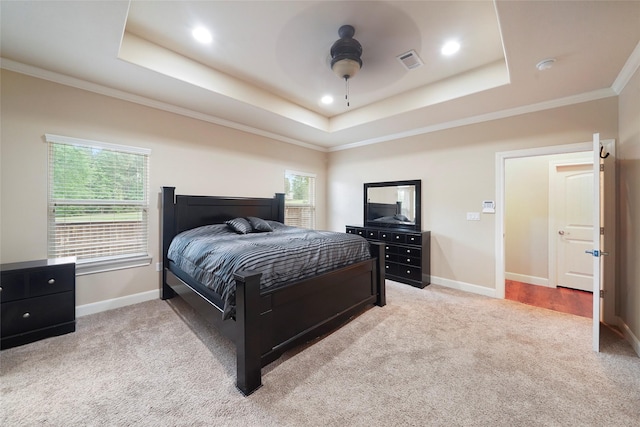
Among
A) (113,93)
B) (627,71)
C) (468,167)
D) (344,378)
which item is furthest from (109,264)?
(627,71)

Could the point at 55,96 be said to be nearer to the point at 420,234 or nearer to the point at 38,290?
the point at 38,290

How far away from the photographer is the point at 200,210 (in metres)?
3.78

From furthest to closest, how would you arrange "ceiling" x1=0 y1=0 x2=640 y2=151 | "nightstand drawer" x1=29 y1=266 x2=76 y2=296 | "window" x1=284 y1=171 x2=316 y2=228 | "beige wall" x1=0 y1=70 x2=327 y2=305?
"window" x1=284 y1=171 x2=316 y2=228 → "beige wall" x1=0 y1=70 x2=327 y2=305 → "nightstand drawer" x1=29 y1=266 x2=76 y2=296 → "ceiling" x1=0 y1=0 x2=640 y2=151

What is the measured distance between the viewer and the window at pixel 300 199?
5.19m

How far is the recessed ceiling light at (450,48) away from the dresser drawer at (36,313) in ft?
15.0

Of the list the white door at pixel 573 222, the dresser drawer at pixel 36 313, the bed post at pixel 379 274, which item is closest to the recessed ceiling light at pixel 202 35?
the dresser drawer at pixel 36 313

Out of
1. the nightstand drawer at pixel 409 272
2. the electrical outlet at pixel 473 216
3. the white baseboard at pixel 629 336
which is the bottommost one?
the white baseboard at pixel 629 336

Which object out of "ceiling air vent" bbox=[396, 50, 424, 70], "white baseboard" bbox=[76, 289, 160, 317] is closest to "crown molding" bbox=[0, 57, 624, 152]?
"ceiling air vent" bbox=[396, 50, 424, 70]

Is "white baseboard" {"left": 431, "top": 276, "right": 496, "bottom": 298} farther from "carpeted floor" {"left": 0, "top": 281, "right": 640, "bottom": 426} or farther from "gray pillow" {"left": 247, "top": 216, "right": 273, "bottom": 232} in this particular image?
"gray pillow" {"left": 247, "top": 216, "right": 273, "bottom": 232}

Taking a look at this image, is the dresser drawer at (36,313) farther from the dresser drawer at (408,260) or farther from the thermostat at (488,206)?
the thermostat at (488,206)

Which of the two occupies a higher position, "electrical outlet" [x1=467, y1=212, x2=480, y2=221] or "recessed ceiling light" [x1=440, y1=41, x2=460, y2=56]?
"recessed ceiling light" [x1=440, y1=41, x2=460, y2=56]

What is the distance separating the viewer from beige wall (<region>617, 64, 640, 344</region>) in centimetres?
231

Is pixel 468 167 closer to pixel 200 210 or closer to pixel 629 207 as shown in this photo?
pixel 629 207

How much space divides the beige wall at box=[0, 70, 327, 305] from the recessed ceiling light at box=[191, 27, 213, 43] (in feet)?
4.66
